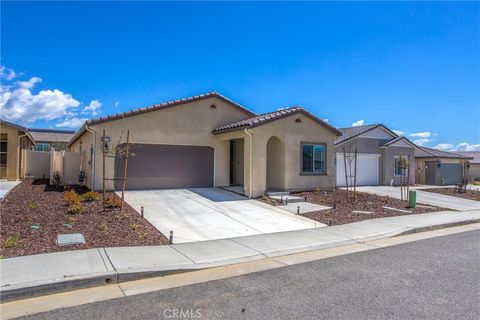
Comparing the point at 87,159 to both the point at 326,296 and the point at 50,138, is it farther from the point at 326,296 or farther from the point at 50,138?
the point at 50,138

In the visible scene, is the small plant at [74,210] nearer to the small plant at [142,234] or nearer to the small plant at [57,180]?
the small plant at [142,234]

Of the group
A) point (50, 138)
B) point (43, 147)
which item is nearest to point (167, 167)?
point (43, 147)

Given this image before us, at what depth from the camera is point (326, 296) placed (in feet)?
17.1

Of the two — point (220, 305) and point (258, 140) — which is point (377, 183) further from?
point (220, 305)

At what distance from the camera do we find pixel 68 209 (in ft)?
36.3

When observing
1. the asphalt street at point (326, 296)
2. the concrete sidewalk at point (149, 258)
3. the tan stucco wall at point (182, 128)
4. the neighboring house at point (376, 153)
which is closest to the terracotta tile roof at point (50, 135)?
the tan stucco wall at point (182, 128)

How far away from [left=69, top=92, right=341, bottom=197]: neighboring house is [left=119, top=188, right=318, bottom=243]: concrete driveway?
1.43 m

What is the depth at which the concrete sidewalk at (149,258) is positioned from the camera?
5.55m

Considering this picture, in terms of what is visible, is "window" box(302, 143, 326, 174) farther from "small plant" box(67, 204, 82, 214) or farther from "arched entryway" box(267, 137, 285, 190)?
"small plant" box(67, 204, 82, 214)

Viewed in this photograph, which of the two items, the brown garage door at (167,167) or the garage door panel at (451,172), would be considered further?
the garage door panel at (451,172)

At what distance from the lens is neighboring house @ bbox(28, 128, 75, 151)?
3862cm

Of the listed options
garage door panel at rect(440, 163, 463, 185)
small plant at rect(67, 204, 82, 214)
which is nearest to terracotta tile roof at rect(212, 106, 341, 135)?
small plant at rect(67, 204, 82, 214)

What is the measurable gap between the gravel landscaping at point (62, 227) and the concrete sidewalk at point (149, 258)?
2.01 ft

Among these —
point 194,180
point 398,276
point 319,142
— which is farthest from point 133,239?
point 319,142
